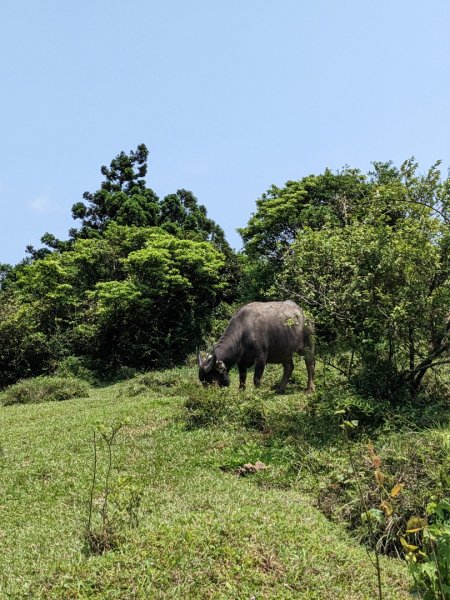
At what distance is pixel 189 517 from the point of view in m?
4.78

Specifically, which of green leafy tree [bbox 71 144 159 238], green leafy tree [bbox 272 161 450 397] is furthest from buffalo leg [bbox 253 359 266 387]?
green leafy tree [bbox 71 144 159 238]

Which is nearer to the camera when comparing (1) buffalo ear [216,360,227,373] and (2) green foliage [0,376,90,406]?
(1) buffalo ear [216,360,227,373]

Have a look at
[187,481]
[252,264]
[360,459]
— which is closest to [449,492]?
[360,459]

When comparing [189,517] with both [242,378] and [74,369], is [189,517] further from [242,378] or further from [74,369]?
[74,369]

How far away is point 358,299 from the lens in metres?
8.59

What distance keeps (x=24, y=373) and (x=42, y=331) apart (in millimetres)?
2584

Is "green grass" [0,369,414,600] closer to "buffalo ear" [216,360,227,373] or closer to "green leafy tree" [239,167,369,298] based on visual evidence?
"buffalo ear" [216,360,227,373]

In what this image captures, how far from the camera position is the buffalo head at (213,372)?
11.4 meters

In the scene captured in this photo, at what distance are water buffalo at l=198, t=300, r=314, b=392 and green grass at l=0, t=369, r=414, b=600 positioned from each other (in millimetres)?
2202

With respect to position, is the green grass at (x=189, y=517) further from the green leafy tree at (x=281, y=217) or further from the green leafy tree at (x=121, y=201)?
the green leafy tree at (x=121, y=201)

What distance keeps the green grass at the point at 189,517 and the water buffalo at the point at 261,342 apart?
2.20 m

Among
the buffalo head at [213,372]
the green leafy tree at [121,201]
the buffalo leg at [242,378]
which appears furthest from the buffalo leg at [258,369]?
the green leafy tree at [121,201]

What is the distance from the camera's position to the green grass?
3854mm

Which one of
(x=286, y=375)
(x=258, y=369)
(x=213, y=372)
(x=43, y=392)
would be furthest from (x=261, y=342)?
(x=43, y=392)
